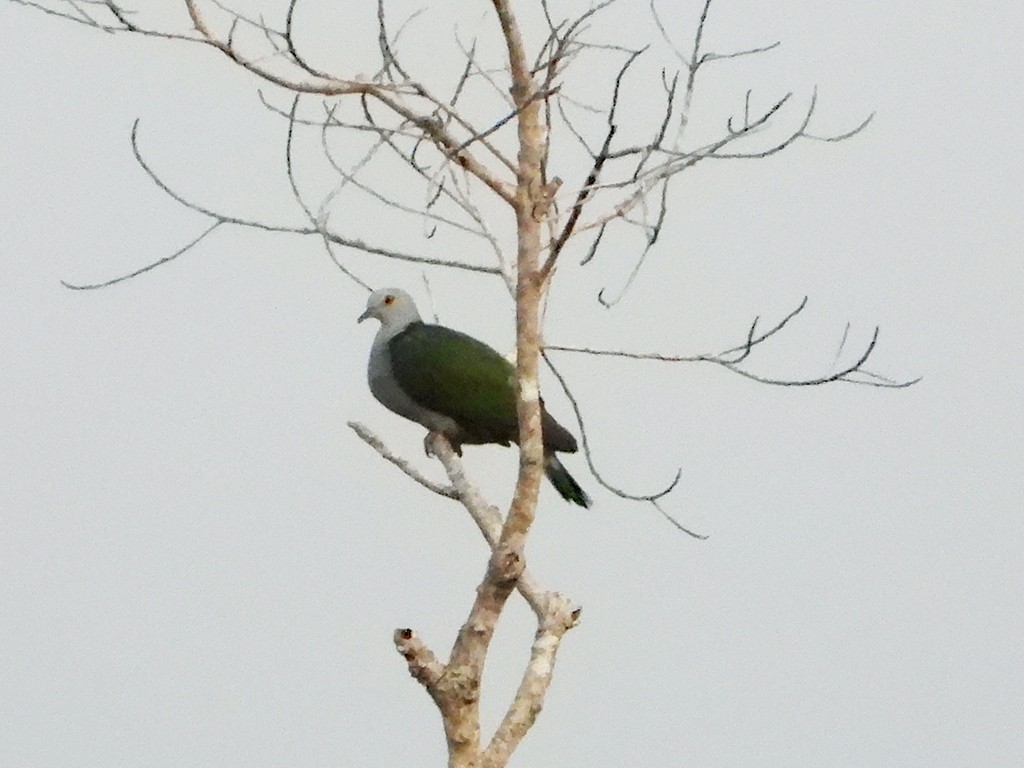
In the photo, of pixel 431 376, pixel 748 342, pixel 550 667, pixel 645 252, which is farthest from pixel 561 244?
pixel 431 376

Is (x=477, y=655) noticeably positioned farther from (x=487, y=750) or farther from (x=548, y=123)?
(x=548, y=123)

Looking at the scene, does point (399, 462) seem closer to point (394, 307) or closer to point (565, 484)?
point (565, 484)

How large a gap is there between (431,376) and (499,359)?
268mm

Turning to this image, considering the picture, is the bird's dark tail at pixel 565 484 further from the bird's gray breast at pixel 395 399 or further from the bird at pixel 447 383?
the bird's gray breast at pixel 395 399

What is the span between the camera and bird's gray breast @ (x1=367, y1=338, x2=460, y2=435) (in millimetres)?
5855

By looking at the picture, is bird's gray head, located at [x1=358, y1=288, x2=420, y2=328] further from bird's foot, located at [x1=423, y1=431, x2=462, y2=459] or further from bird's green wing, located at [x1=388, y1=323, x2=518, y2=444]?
bird's foot, located at [x1=423, y1=431, x2=462, y2=459]

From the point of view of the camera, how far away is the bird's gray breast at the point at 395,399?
5855 mm

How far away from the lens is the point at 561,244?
393 cm

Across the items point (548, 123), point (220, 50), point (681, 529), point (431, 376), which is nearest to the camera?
point (220, 50)

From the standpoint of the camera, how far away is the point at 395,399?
5879 mm

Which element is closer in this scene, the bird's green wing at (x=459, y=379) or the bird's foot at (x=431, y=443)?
the bird's green wing at (x=459, y=379)

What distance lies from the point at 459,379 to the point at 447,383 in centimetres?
4

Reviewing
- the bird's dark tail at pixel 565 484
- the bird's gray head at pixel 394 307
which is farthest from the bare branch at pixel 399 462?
the bird's gray head at pixel 394 307

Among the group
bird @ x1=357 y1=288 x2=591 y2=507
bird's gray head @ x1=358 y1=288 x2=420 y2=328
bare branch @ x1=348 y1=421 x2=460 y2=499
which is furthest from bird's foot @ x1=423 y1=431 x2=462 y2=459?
bare branch @ x1=348 y1=421 x2=460 y2=499
